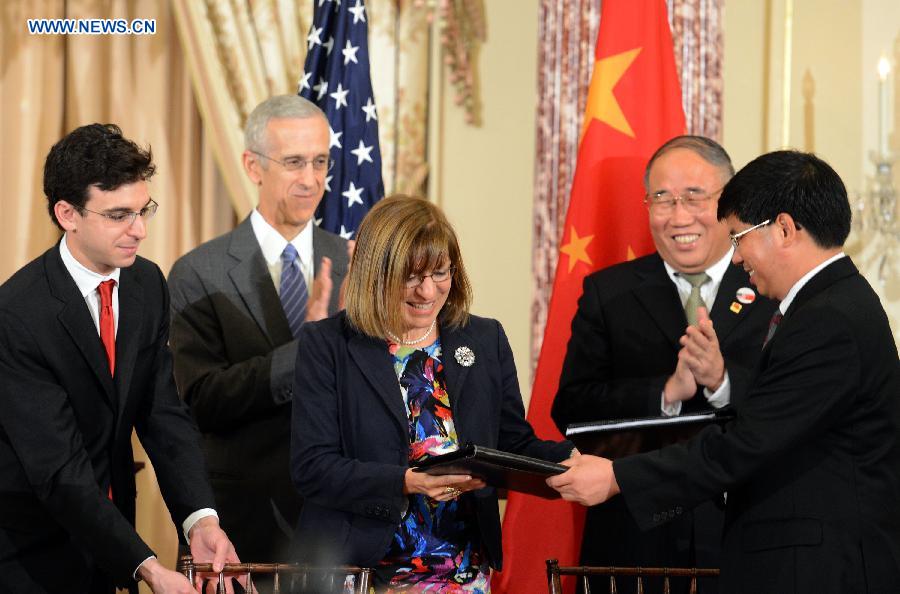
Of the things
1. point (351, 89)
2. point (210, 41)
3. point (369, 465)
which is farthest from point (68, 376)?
point (210, 41)

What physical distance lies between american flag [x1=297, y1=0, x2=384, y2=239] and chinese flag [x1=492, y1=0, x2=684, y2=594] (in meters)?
0.80

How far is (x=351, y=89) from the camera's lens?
4457mm

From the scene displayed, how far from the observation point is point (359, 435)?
109 inches

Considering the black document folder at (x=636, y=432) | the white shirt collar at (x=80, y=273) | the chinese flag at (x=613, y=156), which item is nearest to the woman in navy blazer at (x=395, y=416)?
the black document folder at (x=636, y=432)

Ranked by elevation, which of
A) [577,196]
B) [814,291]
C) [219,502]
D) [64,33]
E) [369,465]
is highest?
[64,33]

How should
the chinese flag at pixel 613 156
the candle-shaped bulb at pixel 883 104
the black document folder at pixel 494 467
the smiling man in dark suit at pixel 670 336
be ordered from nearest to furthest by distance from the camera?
the black document folder at pixel 494 467 → the smiling man in dark suit at pixel 670 336 → the chinese flag at pixel 613 156 → the candle-shaped bulb at pixel 883 104

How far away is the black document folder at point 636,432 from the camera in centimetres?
293

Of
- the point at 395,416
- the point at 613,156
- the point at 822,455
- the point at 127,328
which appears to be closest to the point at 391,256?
the point at 395,416

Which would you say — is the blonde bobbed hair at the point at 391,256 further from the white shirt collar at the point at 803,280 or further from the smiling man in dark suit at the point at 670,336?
the smiling man in dark suit at the point at 670,336

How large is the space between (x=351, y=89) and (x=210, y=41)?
93 centimetres

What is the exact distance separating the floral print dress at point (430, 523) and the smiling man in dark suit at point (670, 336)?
30.8 inches

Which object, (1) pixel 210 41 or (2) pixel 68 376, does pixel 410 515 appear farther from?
(1) pixel 210 41

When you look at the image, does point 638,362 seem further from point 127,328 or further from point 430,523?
point 127,328

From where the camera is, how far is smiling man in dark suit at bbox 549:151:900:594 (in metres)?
2.51
